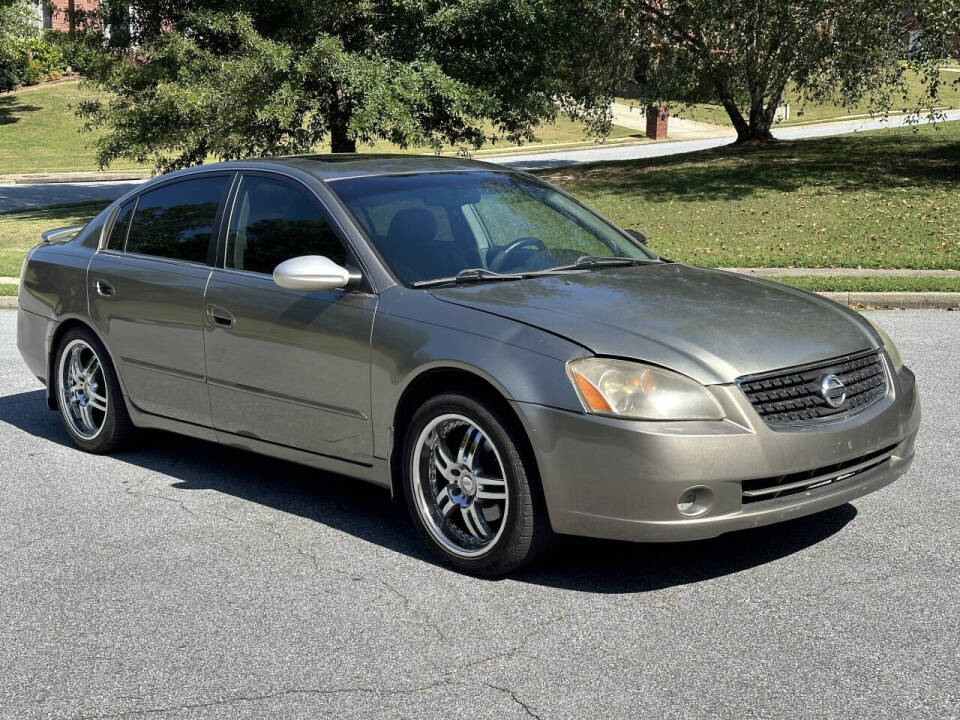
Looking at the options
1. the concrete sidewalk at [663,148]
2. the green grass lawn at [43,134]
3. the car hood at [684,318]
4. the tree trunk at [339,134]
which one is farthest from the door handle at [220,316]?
the green grass lawn at [43,134]

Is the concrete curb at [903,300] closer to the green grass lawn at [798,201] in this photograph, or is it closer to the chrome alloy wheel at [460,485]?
the green grass lawn at [798,201]

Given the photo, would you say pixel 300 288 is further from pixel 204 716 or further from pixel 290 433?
pixel 204 716

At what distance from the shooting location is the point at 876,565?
5016 millimetres

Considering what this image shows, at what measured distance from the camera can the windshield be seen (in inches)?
222

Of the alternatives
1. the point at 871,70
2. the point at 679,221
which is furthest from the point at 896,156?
the point at 679,221

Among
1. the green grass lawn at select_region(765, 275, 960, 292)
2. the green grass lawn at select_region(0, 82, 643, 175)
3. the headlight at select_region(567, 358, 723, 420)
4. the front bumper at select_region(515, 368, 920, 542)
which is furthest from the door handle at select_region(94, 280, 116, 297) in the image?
the green grass lawn at select_region(0, 82, 643, 175)

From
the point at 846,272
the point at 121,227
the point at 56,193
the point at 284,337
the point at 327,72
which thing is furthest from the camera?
the point at 56,193

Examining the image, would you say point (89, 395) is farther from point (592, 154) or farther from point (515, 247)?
point (592, 154)

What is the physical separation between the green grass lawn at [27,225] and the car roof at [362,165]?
1043cm

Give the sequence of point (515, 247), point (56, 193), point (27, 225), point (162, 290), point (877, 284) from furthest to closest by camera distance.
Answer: point (56, 193), point (27, 225), point (877, 284), point (162, 290), point (515, 247)

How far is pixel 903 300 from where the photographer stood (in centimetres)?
1274

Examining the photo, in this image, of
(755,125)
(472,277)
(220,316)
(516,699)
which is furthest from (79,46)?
(516,699)

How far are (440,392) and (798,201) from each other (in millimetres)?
16173

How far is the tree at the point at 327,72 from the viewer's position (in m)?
20.9
